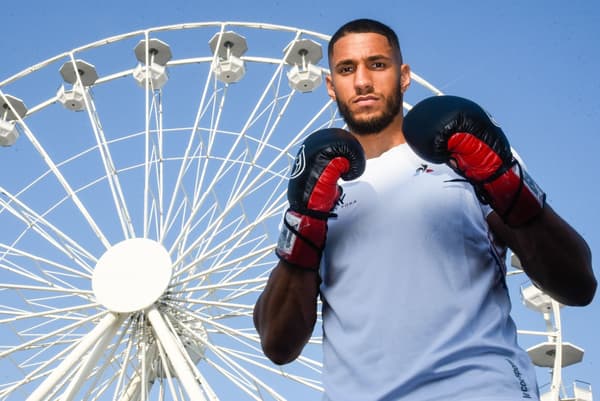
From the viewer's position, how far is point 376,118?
3111 millimetres

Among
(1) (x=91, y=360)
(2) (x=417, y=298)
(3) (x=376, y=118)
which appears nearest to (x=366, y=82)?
(3) (x=376, y=118)

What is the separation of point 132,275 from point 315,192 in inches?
341

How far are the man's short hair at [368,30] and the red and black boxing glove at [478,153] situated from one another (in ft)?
2.08

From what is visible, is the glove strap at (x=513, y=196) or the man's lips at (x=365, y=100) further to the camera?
the man's lips at (x=365, y=100)

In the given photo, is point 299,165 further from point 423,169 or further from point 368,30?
point 368,30

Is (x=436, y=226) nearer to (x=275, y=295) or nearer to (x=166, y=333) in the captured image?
(x=275, y=295)

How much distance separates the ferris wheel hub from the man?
7.99 m

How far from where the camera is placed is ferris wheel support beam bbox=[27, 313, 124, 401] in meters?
9.52

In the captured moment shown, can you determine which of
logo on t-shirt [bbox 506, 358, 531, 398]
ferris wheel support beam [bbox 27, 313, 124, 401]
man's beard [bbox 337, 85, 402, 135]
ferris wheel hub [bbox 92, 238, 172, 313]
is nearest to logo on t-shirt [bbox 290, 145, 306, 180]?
man's beard [bbox 337, 85, 402, 135]

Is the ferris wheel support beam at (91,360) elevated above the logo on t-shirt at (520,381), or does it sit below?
above

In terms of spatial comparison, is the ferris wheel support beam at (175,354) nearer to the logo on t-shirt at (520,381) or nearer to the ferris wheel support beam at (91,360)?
the ferris wheel support beam at (91,360)

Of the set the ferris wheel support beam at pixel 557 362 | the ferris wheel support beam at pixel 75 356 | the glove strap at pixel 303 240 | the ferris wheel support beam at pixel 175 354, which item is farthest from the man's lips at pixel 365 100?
the ferris wheel support beam at pixel 557 362

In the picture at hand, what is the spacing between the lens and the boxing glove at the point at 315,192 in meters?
2.83

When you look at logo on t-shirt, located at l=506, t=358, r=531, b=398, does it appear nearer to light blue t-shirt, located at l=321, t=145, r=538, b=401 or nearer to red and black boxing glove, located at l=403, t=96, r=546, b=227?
light blue t-shirt, located at l=321, t=145, r=538, b=401
